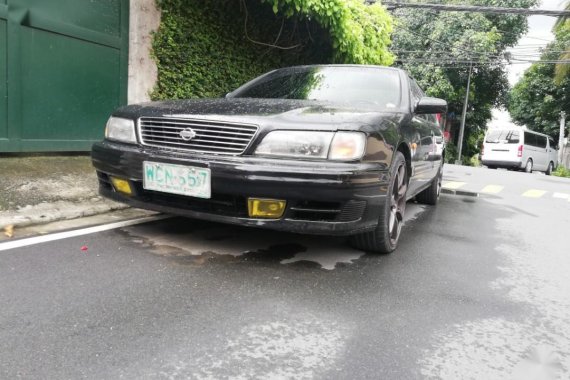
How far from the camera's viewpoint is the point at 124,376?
1687 millimetres

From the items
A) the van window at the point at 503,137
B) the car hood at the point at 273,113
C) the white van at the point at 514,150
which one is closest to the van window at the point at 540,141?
the white van at the point at 514,150

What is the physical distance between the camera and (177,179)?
287cm

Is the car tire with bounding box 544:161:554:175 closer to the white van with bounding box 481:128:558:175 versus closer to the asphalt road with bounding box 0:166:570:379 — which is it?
the white van with bounding box 481:128:558:175

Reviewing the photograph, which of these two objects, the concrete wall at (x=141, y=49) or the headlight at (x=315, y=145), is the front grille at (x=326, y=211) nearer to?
the headlight at (x=315, y=145)

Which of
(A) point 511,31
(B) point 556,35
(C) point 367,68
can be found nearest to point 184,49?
(C) point 367,68

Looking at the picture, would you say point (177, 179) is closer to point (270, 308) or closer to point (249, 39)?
point (270, 308)

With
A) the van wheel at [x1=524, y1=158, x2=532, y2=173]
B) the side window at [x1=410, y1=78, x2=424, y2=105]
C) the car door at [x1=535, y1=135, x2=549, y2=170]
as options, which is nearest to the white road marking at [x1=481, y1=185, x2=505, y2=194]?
the side window at [x1=410, y1=78, x2=424, y2=105]

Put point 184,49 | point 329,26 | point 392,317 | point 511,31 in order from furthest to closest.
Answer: point 511,31 < point 329,26 < point 184,49 < point 392,317

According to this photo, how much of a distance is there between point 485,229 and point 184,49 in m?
4.29

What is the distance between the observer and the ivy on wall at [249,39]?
20.4 ft

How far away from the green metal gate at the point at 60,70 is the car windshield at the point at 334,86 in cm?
231

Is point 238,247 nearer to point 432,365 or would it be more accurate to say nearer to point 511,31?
point 432,365

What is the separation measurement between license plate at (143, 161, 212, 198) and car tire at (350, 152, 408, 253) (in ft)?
3.65

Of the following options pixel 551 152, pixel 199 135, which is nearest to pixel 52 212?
pixel 199 135
